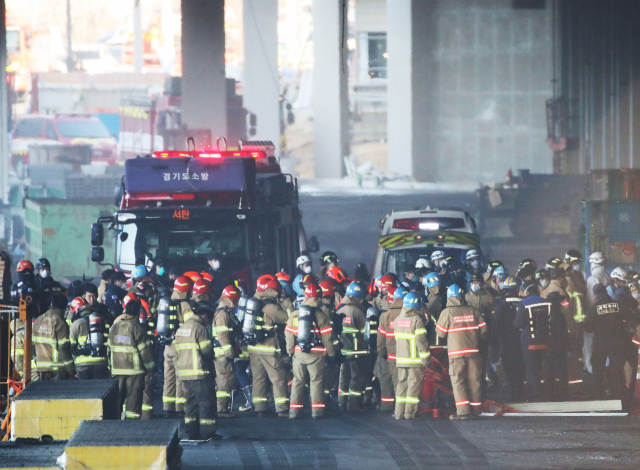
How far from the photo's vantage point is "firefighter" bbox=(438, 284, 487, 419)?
1267cm

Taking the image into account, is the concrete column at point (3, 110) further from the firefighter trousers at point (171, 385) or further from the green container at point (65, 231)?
the firefighter trousers at point (171, 385)

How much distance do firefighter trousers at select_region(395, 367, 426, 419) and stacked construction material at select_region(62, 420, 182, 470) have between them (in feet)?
19.1

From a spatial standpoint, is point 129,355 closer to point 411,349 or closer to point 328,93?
point 411,349

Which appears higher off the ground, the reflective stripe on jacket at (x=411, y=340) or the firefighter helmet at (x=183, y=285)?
the firefighter helmet at (x=183, y=285)

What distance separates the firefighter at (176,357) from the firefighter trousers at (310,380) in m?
1.34

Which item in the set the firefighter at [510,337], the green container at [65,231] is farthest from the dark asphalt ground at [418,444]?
the green container at [65,231]

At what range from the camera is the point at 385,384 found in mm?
13406

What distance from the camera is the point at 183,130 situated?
1339 inches

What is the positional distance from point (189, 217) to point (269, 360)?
419 cm

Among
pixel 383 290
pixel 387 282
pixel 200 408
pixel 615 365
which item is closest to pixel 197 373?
pixel 200 408

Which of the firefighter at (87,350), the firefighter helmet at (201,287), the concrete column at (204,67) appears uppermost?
the concrete column at (204,67)

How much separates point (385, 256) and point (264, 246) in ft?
6.61

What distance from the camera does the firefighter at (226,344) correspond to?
40.4 feet

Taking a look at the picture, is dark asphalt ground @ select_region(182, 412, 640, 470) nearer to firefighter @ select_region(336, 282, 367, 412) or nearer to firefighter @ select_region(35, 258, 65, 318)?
firefighter @ select_region(336, 282, 367, 412)
